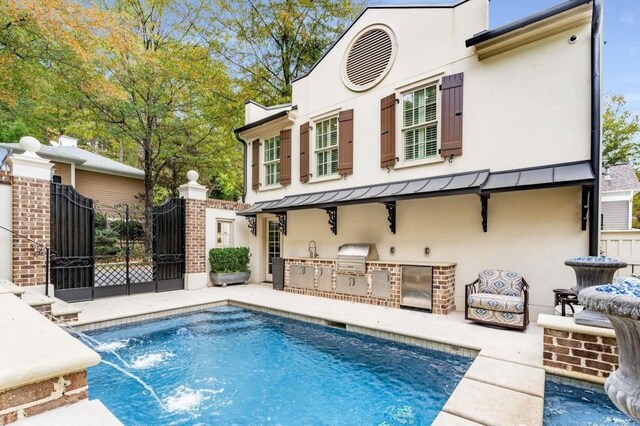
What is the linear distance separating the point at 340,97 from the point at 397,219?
140 inches

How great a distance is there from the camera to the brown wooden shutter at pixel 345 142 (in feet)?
26.0

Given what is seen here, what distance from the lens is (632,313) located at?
1.34 m

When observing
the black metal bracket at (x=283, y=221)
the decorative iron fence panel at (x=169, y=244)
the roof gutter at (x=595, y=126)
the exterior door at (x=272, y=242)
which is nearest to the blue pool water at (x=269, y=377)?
the decorative iron fence panel at (x=169, y=244)

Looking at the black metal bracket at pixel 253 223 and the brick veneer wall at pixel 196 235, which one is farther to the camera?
the black metal bracket at pixel 253 223

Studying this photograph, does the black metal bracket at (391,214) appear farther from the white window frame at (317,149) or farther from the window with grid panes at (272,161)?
the window with grid panes at (272,161)

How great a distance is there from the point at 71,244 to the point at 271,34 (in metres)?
11.0

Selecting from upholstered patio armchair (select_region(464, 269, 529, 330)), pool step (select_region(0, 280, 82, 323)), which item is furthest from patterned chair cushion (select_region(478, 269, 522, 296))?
pool step (select_region(0, 280, 82, 323))

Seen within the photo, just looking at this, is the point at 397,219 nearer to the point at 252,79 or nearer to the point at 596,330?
the point at 596,330

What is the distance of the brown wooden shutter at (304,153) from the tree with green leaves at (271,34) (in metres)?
5.70

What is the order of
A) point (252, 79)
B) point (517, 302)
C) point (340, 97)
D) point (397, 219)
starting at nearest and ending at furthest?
point (517, 302)
point (397, 219)
point (340, 97)
point (252, 79)

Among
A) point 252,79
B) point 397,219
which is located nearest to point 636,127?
point 397,219

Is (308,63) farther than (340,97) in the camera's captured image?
Yes

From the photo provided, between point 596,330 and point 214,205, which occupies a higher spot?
point 214,205

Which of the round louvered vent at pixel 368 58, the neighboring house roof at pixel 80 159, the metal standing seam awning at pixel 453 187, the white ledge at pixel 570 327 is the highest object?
the round louvered vent at pixel 368 58
